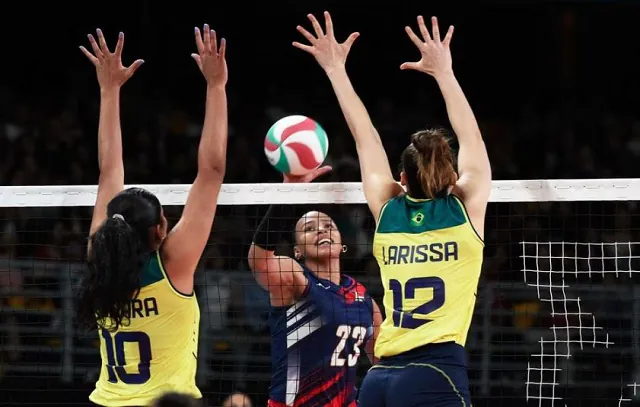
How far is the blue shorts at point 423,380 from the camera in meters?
5.12

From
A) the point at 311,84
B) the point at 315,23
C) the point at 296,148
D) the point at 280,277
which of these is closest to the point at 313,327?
the point at 280,277

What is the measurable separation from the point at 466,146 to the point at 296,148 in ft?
4.76

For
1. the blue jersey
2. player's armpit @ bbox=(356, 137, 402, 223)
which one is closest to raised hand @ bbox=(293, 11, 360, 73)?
player's armpit @ bbox=(356, 137, 402, 223)

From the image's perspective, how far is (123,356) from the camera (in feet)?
16.2

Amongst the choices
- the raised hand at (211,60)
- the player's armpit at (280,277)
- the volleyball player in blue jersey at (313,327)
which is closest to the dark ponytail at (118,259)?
the raised hand at (211,60)

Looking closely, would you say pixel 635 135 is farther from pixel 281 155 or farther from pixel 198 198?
pixel 198 198

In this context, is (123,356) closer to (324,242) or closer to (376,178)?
(376,178)

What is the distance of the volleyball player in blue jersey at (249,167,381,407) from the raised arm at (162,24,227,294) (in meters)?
1.94

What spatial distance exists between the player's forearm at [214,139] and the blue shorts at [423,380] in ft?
3.99

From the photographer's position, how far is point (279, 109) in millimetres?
15438

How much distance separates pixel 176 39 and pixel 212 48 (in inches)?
407

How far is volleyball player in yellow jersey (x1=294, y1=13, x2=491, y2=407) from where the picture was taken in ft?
16.9

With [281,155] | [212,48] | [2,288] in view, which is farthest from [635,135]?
[212,48]

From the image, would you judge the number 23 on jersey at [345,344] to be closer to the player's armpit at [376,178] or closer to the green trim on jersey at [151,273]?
the player's armpit at [376,178]
